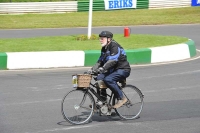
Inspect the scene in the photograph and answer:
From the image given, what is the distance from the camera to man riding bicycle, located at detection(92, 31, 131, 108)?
9633 millimetres

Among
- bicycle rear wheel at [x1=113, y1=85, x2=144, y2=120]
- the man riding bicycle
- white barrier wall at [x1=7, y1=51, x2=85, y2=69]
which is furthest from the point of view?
white barrier wall at [x1=7, y1=51, x2=85, y2=69]

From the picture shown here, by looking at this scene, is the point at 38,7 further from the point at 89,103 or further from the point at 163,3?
the point at 89,103

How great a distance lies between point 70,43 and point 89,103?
9573mm

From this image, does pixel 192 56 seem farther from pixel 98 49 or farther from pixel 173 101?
pixel 173 101

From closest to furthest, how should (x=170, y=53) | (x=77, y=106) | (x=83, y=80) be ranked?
(x=83, y=80) < (x=77, y=106) < (x=170, y=53)

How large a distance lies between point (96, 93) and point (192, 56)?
29.8ft

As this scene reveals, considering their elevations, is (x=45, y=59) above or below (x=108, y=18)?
above

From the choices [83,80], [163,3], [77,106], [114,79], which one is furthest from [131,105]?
[163,3]

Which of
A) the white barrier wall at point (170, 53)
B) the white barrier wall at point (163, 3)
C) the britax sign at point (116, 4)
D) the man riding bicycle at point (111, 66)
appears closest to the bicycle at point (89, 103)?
the man riding bicycle at point (111, 66)

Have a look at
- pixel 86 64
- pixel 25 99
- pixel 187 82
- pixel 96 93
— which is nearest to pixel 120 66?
pixel 96 93

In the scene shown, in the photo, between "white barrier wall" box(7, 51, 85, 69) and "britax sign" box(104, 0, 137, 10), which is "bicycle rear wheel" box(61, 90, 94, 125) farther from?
"britax sign" box(104, 0, 137, 10)

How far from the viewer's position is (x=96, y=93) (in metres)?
9.77

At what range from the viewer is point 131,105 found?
397 inches

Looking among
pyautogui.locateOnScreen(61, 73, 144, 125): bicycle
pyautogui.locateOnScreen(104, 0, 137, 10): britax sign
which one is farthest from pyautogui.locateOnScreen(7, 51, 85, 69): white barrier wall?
pyautogui.locateOnScreen(104, 0, 137, 10): britax sign
